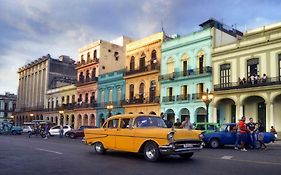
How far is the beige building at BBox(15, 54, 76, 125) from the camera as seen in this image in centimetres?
6762

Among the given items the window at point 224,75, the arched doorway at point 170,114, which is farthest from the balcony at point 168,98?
the window at point 224,75

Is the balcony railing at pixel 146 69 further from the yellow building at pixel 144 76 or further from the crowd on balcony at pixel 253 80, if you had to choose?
the crowd on balcony at pixel 253 80

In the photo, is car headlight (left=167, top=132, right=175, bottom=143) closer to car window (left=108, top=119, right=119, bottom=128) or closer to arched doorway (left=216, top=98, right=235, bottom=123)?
car window (left=108, top=119, right=119, bottom=128)

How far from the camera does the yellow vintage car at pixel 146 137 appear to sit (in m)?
11.1

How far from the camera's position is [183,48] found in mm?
39375

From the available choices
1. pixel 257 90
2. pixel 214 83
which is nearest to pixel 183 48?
pixel 214 83

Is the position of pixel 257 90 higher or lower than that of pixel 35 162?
higher

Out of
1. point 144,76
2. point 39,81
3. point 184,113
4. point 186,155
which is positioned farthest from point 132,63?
point 186,155

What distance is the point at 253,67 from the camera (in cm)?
3256

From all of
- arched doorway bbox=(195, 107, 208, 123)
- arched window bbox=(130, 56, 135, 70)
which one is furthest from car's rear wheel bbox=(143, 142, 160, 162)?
arched window bbox=(130, 56, 135, 70)

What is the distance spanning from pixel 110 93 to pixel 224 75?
20390mm

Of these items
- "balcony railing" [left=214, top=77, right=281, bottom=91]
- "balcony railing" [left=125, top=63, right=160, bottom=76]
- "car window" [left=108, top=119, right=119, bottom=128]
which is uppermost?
"balcony railing" [left=125, top=63, right=160, bottom=76]

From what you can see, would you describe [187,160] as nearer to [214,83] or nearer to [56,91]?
[214,83]

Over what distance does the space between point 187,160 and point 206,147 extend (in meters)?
8.35
